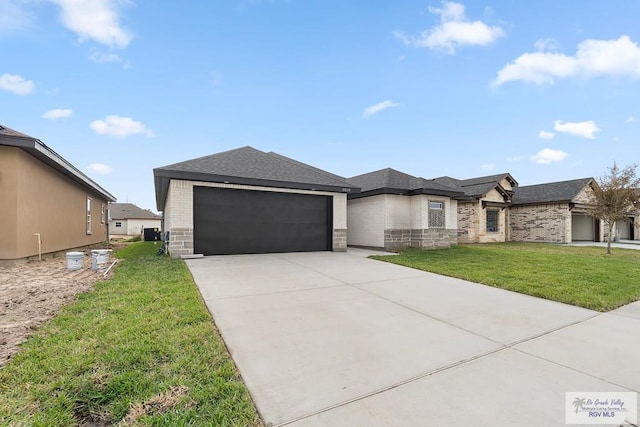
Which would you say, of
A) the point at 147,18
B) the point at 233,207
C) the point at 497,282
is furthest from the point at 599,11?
the point at 147,18

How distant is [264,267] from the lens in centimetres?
818

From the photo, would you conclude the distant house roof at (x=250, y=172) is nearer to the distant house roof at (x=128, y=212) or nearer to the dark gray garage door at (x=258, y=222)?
the dark gray garage door at (x=258, y=222)

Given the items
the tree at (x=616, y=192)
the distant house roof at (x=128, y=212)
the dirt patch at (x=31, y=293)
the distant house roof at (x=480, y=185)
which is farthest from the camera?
the distant house roof at (x=128, y=212)

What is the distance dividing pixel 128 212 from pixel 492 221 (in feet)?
163

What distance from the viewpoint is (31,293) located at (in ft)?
16.8

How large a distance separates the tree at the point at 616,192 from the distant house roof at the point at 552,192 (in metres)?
4.28

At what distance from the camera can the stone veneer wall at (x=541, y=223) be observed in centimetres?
1962

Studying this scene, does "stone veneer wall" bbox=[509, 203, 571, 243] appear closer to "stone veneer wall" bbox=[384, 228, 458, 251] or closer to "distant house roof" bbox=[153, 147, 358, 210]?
"stone veneer wall" bbox=[384, 228, 458, 251]

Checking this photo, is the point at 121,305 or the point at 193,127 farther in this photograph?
the point at 193,127

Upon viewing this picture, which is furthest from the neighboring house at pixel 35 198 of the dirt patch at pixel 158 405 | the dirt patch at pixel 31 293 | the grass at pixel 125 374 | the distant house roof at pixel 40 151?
the dirt patch at pixel 158 405

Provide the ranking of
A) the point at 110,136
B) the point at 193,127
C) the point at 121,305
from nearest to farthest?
the point at 121,305
the point at 193,127
the point at 110,136

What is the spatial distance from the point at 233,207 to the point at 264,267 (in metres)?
3.88

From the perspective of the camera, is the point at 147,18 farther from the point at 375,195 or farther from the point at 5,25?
the point at 375,195

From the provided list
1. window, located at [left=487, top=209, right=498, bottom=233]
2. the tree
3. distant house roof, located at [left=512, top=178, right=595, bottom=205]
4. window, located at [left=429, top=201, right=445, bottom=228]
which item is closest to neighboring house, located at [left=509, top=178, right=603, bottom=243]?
distant house roof, located at [left=512, top=178, right=595, bottom=205]
